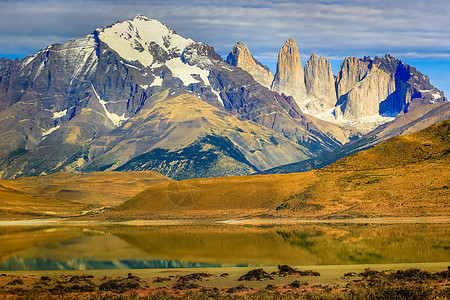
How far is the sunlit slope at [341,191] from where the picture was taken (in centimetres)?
11962

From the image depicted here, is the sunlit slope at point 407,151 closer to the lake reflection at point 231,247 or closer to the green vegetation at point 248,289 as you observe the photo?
the lake reflection at point 231,247

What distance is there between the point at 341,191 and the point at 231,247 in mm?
59721

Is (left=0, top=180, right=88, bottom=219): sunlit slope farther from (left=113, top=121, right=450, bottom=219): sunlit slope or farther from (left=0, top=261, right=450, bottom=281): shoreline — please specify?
(left=0, top=261, right=450, bottom=281): shoreline

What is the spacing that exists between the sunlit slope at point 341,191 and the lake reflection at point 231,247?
2168 cm

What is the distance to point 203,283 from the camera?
4822 cm

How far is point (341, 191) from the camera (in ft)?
429

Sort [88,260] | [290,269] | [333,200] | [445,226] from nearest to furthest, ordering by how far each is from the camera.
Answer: [290,269], [88,260], [445,226], [333,200]

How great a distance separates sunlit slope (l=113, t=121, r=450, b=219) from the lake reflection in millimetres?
21683

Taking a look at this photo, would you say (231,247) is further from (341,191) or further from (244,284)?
(341,191)

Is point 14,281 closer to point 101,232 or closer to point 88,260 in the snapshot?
point 88,260

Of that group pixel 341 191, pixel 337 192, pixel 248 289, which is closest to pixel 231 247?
pixel 248 289

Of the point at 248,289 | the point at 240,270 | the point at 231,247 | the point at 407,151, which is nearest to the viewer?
the point at 248,289

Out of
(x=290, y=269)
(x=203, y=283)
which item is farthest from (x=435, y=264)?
(x=203, y=283)

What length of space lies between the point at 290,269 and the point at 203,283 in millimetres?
8627
